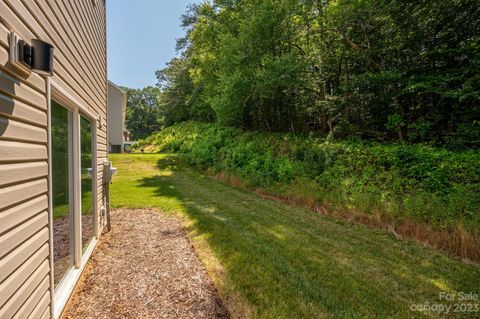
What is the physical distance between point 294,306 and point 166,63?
127 feet

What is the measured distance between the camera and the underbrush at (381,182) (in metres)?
4.30

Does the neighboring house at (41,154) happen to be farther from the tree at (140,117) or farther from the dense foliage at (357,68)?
the tree at (140,117)

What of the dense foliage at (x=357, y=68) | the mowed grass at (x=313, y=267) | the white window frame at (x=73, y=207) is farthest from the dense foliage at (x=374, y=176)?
the white window frame at (x=73, y=207)

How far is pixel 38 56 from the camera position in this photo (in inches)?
64.0

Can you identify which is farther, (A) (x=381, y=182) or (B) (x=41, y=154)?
(A) (x=381, y=182)

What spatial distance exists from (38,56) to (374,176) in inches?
273

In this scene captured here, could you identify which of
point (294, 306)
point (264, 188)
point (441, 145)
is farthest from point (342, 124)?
point (294, 306)

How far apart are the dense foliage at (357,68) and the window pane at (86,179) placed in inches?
303

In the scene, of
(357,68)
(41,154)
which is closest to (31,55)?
(41,154)

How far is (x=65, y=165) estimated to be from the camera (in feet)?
8.59

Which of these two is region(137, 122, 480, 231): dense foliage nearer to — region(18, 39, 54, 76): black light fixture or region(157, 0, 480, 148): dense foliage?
region(157, 0, 480, 148): dense foliage

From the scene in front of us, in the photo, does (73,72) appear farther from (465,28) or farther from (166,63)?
(166,63)

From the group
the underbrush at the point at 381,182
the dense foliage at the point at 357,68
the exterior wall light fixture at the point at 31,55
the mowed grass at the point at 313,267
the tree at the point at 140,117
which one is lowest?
the mowed grass at the point at 313,267

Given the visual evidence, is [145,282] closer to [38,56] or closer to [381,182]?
[38,56]
